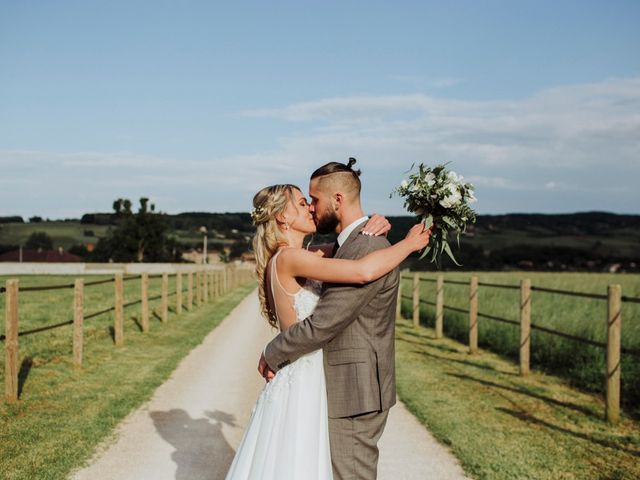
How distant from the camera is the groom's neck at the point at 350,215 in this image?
10.9 feet

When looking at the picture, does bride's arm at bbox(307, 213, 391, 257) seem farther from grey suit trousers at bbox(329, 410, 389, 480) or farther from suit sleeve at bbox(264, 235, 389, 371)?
grey suit trousers at bbox(329, 410, 389, 480)

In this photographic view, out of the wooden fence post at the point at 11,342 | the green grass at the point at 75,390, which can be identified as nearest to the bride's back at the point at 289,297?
the green grass at the point at 75,390

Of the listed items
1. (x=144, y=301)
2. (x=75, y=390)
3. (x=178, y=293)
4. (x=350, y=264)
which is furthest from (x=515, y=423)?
(x=178, y=293)

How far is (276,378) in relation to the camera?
3447 mm

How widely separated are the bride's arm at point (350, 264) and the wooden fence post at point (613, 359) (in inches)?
192

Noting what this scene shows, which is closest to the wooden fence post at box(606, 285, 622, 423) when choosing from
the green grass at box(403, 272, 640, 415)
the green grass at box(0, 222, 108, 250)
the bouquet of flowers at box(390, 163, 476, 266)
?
the green grass at box(403, 272, 640, 415)

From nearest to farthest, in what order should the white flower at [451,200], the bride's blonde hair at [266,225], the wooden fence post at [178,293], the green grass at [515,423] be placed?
1. the white flower at [451,200]
2. the bride's blonde hair at [266,225]
3. the green grass at [515,423]
4. the wooden fence post at [178,293]

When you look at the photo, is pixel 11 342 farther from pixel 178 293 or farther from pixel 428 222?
pixel 178 293

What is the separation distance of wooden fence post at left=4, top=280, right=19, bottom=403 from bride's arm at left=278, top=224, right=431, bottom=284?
17.7 ft

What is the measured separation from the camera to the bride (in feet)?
10.4

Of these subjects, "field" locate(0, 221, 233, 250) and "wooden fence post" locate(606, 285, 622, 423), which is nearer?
"wooden fence post" locate(606, 285, 622, 423)

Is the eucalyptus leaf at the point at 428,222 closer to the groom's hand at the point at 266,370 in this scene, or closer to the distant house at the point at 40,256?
the groom's hand at the point at 266,370

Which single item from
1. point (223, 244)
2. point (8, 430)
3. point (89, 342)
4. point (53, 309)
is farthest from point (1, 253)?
point (8, 430)

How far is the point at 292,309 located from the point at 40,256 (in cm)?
10943
